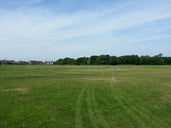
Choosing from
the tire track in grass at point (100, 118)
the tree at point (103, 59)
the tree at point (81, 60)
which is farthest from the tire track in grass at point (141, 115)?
the tree at point (81, 60)

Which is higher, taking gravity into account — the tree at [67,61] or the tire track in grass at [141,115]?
the tree at [67,61]

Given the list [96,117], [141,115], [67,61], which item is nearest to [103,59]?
[67,61]

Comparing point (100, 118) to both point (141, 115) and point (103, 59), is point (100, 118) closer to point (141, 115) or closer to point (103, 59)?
point (141, 115)

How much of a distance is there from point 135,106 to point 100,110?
177 centimetres

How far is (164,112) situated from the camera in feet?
34.8

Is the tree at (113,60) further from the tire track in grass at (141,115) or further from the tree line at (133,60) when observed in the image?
the tire track in grass at (141,115)

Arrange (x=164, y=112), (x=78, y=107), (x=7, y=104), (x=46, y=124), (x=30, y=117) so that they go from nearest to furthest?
1. (x=46, y=124)
2. (x=30, y=117)
3. (x=164, y=112)
4. (x=78, y=107)
5. (x=7, y=104)

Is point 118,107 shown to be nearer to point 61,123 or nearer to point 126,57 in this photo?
point 61,123

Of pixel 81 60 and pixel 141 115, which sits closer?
pixel 141 115

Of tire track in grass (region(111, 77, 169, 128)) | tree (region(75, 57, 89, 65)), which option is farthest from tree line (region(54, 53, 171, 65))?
tire track in grass (region(111, 77, 169, 128))

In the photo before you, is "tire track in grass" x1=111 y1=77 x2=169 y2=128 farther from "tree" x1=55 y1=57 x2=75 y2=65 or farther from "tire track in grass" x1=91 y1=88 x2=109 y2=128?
"tree" x1=55 y1=57 x2=75 y2=65

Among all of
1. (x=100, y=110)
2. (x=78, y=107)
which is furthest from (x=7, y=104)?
(x=100, y=110)

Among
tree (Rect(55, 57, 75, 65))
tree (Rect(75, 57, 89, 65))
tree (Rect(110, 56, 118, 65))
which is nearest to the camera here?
tree (Rect(110, 56, 118, 65))

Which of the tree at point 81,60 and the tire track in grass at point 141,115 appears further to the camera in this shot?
the tree at point 81,60
